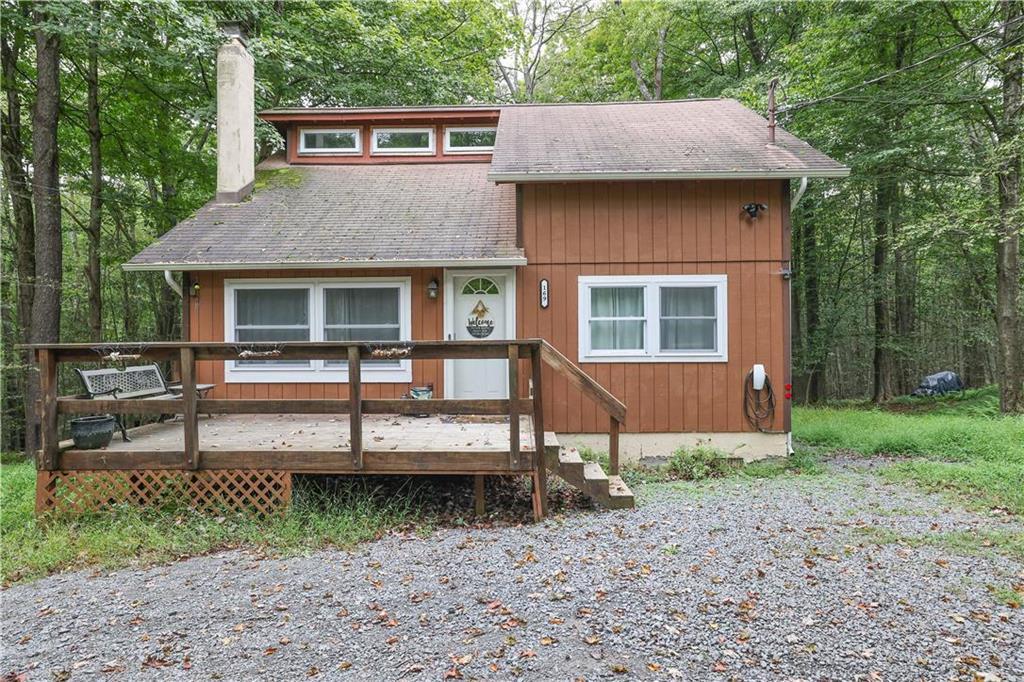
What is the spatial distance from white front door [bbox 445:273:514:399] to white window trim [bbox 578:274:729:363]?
111cm

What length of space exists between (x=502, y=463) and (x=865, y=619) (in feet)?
8.84

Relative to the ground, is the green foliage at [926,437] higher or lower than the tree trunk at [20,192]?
lower

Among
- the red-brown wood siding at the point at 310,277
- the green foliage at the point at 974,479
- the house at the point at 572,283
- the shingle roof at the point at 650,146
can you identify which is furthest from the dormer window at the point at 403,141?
the green foliage at the point at 974,479

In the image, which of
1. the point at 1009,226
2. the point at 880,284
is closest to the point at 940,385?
the point at 880,284

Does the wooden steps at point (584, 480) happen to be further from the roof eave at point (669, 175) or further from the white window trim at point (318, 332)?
the roof eave at point (669, 175)

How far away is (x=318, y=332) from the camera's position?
284 inches

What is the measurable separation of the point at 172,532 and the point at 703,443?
5872 mm

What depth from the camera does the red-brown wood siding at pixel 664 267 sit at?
6793 millimetres

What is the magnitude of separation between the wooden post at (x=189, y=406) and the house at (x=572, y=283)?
248 centimetres

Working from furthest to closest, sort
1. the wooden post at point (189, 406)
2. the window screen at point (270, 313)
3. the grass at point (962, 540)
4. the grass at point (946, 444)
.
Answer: the window screen at point (270, 313)
the grass at point (946, 444)
the wooden post at point (189, 406)
the grass at point (962, 540)

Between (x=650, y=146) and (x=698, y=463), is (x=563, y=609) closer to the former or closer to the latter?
(x=698, y=463)

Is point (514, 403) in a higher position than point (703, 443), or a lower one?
higher

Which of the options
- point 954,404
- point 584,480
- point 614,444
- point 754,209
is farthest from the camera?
point 954,404

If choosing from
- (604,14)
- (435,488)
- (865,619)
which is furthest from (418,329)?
(604,14)
